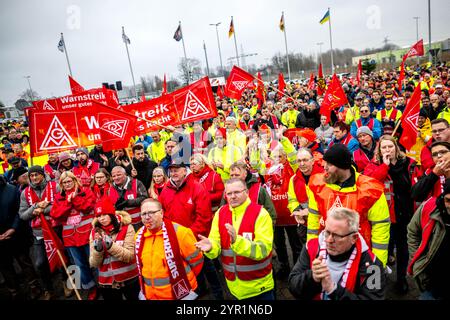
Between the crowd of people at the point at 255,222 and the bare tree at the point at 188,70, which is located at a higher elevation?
the bare tree at the point at 188,70

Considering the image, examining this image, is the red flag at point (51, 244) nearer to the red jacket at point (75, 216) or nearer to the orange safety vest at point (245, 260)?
the red jacket at point (75, 216)

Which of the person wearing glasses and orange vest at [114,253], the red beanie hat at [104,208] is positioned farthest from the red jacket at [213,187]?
the red beanie hat at [104,208]

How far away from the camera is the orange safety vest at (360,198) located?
2.70 meters

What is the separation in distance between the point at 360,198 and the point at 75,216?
4.06 meters

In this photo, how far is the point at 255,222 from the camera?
291cm

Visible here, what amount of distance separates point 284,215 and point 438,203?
86.3 inches

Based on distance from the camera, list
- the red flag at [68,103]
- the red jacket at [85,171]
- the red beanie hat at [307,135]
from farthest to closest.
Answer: the red jacket at [85,171]
the red flag at [68,103]
the red beanie hat at [307,135]

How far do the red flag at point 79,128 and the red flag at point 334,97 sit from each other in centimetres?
535

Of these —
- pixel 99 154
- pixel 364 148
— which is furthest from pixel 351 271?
pixel 99 154

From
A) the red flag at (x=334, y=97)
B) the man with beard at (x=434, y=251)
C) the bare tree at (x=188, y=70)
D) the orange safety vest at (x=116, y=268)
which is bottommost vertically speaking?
the orange safety vest at (x=116, y=268)
